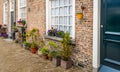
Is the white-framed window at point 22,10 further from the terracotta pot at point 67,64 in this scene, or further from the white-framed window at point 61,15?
the terracotta pot at point 67,64

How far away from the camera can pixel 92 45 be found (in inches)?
208

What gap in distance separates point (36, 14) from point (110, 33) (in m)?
5.04

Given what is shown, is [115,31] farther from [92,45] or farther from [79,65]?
[79,65]

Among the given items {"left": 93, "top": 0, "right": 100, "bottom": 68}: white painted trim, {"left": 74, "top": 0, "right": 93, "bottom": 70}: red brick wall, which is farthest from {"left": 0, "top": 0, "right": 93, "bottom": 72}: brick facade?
{"left": 93, "top": 0, "right": 100, "bottom": 68}: white painted trim

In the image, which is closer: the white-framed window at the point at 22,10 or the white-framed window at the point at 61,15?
the white-framed window at the point at 61,15

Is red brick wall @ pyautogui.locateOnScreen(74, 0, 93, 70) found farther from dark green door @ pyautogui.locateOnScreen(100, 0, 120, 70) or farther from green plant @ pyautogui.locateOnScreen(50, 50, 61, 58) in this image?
green plant @ pyautogui.locateOnScreen(50, 50, 61, 58)

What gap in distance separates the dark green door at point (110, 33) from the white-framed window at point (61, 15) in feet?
4.67

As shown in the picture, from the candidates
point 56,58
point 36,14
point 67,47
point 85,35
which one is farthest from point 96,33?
point 36,14

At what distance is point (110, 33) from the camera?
4.86m

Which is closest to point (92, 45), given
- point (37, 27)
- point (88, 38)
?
point (88, 38)

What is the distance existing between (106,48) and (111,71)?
62cm

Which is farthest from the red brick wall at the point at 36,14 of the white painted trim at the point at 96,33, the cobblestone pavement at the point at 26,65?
the white painted trim at the point at 96,33

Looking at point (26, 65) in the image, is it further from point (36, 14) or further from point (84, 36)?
point (36, 14)

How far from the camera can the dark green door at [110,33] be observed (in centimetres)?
468
